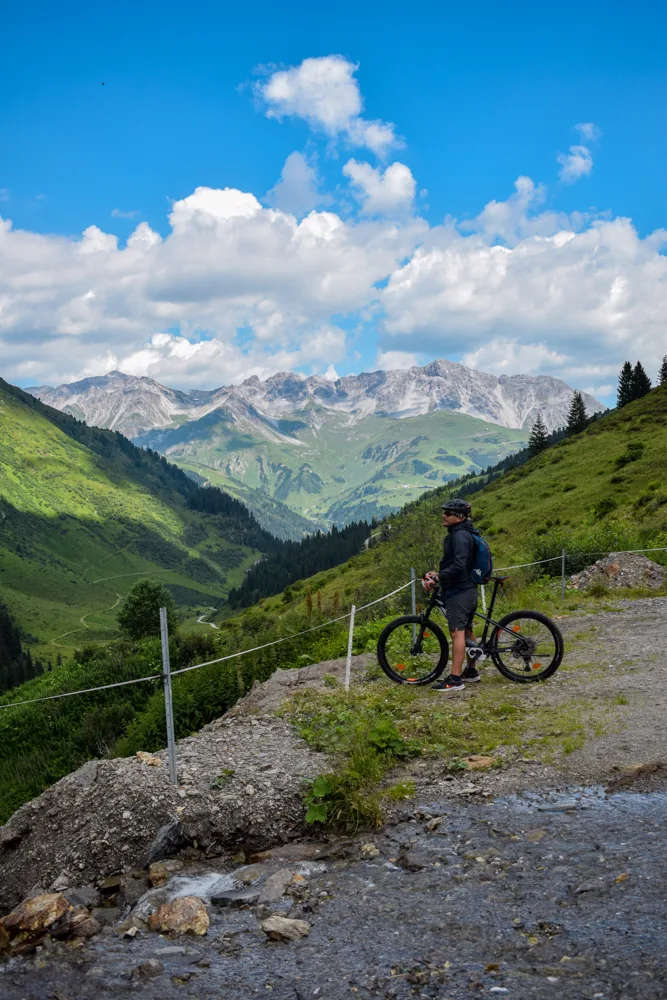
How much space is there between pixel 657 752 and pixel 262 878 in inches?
231

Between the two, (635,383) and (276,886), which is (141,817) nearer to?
(276,886)

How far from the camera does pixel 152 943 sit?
642 cm

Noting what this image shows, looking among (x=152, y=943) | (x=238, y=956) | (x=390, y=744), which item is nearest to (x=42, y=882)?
(x=152, y=943)

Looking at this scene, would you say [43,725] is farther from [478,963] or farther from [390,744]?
[478,963]

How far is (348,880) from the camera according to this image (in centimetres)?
714

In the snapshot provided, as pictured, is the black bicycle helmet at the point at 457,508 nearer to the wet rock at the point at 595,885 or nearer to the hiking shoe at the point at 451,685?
the hiking shoe at the point at 451,685

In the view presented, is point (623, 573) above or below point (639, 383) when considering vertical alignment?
below

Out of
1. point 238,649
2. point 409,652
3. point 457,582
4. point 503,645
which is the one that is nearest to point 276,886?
point 457,582

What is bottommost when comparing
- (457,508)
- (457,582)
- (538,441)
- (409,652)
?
(409,652)

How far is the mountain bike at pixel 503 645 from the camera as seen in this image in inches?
525

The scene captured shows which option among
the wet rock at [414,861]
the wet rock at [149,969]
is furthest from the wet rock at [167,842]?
the wet rock at [414,861]

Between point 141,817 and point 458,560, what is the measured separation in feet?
23.4

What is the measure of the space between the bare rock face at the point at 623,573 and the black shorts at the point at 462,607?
45.9 feet

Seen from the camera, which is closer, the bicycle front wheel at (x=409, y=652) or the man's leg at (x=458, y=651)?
the man's leg at (x=458, y=651)
